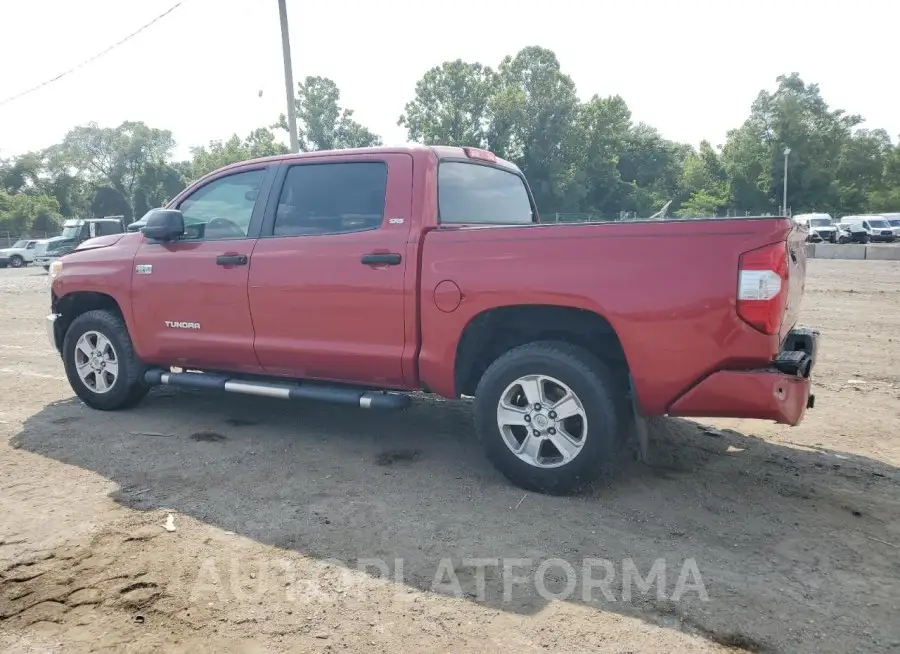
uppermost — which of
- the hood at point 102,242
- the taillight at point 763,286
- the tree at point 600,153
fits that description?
the tree at point 600,153

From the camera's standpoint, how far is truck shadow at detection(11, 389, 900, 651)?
274 centimetres

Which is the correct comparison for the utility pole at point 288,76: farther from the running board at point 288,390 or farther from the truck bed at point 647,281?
the truck bed at point 647,281

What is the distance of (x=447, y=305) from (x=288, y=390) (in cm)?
135

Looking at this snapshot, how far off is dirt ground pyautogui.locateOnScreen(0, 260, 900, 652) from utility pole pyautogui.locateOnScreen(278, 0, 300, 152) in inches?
397

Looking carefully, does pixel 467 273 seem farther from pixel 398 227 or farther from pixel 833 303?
pixel 833 303

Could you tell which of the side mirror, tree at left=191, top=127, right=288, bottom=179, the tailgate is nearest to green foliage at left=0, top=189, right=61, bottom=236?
tree at left=191, top=127, right=288, bottom=179

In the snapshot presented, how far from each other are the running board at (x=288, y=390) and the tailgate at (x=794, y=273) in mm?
2198

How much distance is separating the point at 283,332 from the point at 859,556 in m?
3.48

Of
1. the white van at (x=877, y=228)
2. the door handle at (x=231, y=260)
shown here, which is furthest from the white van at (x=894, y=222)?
the door handle at (x=231, y=260)

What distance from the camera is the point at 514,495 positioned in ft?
12.5

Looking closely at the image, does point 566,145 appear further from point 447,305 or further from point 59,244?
point 447,305

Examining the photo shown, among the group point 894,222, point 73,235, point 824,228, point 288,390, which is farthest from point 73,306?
point 894,222

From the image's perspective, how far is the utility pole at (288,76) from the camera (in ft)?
46.3

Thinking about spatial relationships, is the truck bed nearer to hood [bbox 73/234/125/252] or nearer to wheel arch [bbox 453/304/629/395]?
wheel arch [bbox 453/304/629/395]
